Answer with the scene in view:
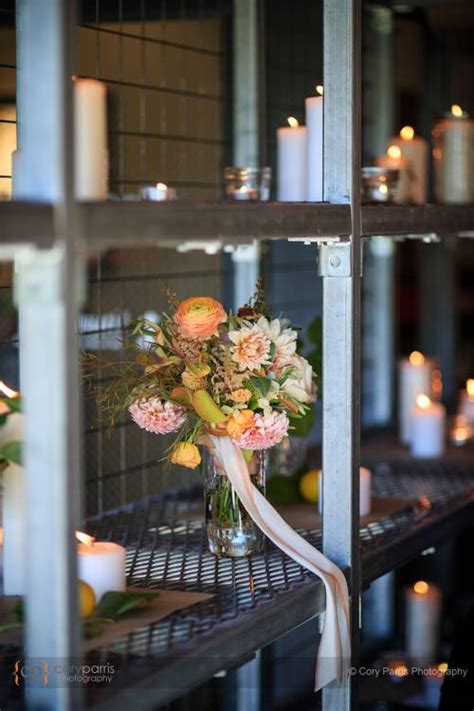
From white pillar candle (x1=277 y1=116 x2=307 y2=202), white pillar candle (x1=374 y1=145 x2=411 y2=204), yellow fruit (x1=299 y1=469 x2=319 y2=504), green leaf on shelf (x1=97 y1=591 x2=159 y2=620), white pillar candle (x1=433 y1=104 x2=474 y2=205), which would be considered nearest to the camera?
green leaf on shelf (x1=97 y1=591 x2=159 y2=620)

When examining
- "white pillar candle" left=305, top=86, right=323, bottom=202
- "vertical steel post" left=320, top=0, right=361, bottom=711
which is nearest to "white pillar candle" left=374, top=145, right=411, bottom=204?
"white pillar candle" left=305, top=86, right=323, bottom=202

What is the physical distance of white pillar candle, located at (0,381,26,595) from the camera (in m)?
1.52

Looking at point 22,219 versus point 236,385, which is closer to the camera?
point 22,219

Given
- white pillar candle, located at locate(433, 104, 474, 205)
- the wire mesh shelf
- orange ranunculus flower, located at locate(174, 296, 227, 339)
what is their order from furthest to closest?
white pillar candle, located at locate(433, 104, 474, 205) → orange ranunculus flower, located at locate(174, 296, 227, 339) → the wire mesh shelf

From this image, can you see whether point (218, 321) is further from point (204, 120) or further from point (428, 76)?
point (428, 76)

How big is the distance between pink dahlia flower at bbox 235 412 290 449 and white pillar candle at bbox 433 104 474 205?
1.06 meters

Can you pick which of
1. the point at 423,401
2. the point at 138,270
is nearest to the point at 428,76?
the point at 423,401

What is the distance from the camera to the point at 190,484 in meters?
2.51

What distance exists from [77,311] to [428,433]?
57.5 inches

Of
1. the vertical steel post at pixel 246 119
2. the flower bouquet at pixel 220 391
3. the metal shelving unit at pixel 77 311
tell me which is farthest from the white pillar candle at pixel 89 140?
the vertical steel post at pixel 246 119

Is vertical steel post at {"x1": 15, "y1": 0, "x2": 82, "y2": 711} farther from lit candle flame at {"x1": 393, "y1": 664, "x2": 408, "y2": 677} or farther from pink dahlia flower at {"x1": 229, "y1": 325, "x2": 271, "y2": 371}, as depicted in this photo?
lit candle flame at {"x1": 393, "y1": 664, "x2": 408, "y2": 677}

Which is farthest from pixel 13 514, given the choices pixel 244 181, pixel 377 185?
pixel 377 185

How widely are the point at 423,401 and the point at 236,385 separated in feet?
→ 3.62

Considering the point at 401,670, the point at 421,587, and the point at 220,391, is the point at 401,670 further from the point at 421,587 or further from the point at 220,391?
the point at 220,391
